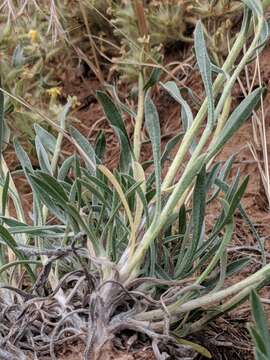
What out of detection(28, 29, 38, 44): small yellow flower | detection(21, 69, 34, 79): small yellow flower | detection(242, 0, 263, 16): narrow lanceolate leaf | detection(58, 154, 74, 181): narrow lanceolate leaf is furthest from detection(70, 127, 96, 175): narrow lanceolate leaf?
detection(28, 29, 38, 44): small yellow flower

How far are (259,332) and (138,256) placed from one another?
1.27ft

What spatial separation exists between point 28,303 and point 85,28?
1.74 m

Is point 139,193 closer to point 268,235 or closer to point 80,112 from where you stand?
→ point 268,235

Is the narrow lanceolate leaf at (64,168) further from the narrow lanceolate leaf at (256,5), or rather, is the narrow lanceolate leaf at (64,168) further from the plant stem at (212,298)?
the narrow lanceolate leaf at (256,5)

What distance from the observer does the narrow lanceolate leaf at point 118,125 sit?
1.54m

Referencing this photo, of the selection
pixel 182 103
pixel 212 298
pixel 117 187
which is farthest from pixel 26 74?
pixel 212 298

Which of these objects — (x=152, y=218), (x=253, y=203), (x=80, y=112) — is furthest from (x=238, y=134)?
(x=152, y=218)

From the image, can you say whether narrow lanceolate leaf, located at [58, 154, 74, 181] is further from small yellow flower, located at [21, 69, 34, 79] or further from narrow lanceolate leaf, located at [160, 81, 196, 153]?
small yellow flower, located at [21, 69, 34, 79]

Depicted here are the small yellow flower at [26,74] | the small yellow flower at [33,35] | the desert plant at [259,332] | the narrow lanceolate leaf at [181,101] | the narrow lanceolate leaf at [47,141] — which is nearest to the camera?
the desert plant at [259,332]

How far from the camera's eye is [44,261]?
147cm

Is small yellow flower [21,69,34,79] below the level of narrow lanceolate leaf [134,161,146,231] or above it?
below

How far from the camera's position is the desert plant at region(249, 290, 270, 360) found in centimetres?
97

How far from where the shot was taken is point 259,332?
105 centimetres

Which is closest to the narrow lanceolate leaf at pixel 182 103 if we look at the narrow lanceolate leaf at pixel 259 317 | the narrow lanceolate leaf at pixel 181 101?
the narrow lanceolate leaf at pixel 181 101
